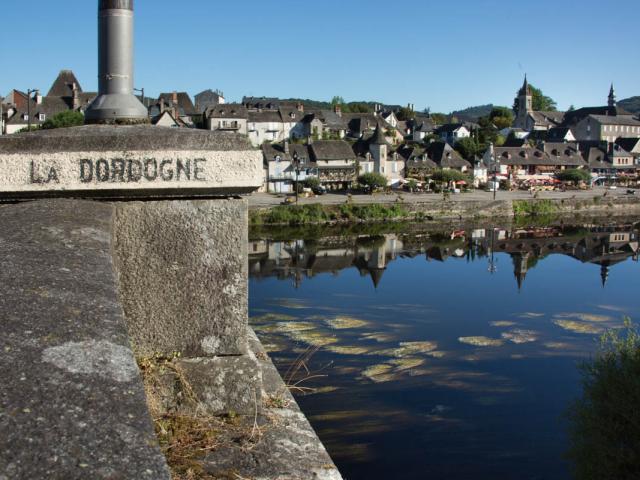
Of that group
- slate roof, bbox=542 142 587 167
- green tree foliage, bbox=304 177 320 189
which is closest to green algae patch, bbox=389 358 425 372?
green tree foliage, bbox=304 177 320 189

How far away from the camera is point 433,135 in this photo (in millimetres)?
87875

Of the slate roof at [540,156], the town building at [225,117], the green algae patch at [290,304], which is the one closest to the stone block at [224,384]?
the green algae patch at [290,304]

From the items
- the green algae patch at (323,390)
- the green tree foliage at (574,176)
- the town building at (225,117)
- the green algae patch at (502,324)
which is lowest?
the green algae patch at (323,390)

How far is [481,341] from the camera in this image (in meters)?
18.3

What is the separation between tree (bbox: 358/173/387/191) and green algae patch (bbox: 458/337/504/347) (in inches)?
1570

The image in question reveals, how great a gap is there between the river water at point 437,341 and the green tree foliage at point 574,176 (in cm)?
3084

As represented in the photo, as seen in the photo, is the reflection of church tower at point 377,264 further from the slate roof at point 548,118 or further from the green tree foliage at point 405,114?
the slate roof at point 548,118

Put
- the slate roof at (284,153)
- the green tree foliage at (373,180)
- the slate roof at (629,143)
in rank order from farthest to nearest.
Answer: the slate roof at (629,143) → the green tree foliage at (373,180) → the slate roof at (284,153)

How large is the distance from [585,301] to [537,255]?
11608 millimetres

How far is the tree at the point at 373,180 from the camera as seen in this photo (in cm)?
5784

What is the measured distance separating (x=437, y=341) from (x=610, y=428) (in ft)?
28.6

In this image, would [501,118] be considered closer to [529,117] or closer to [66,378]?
[529,117]

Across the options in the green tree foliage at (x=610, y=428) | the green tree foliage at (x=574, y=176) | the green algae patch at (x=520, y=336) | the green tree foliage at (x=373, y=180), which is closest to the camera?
the green tree foliage at (x=610, y=428)

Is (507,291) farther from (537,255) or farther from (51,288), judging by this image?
(51,288)
